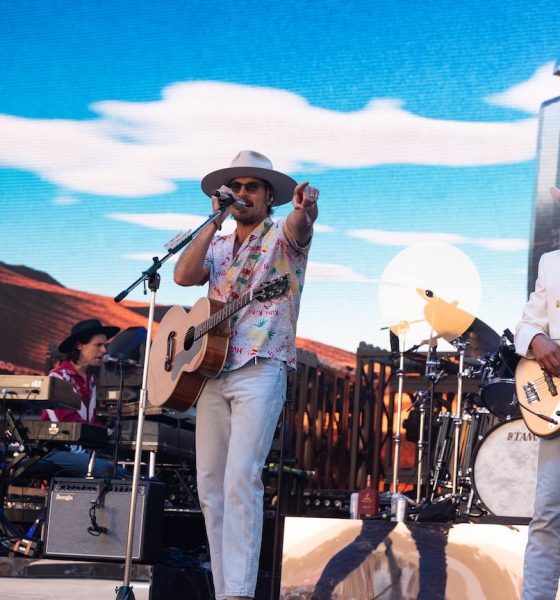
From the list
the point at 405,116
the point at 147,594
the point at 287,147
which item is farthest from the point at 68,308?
the point at 147,594

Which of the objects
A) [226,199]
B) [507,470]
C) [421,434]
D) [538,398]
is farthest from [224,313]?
[421,434]

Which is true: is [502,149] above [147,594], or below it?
above

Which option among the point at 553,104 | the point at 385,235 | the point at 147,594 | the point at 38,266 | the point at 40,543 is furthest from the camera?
the point at 38,266

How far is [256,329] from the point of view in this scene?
364cm

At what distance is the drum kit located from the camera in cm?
569

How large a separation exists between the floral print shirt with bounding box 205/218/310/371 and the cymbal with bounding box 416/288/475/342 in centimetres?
295

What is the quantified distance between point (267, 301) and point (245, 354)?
20cm

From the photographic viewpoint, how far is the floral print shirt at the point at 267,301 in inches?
143

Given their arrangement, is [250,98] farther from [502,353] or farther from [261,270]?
[261,270]

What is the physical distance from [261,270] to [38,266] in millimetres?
4909

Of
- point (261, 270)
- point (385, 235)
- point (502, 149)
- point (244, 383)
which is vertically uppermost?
point (502, 149)

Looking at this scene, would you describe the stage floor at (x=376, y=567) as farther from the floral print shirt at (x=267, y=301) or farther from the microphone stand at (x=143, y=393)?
the floral print shirt at (x=267, y=301)

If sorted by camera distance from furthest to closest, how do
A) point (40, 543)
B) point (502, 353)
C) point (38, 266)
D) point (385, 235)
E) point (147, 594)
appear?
1. point (38, 266)
2. point (385, 235)
3. point (502, 353)
4. point (40, 543)
5. point (147, 594)

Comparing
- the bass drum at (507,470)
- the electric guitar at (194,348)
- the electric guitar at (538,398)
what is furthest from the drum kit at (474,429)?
the electric guitar at (194,348)
